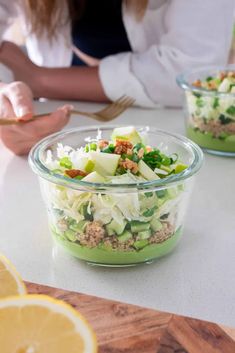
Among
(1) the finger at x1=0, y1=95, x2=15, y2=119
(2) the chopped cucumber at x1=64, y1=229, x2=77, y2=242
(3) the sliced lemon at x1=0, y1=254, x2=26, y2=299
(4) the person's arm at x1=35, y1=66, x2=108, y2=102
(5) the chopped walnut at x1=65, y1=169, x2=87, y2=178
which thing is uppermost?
(5) the chopped walnut at x1=65, y1=169, x2=87, y2=178

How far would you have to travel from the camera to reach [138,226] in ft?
2.32

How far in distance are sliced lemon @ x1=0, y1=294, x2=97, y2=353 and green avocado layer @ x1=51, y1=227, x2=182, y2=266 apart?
7.4 inches

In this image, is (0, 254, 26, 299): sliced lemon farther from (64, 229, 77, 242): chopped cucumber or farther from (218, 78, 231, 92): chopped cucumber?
(218, 78, 231, 92): chopped cucumber

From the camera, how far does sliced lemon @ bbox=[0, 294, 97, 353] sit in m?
0.51

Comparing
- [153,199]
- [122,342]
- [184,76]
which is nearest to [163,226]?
[153,199]

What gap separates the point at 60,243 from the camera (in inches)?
30.1

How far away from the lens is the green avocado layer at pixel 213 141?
1.11m

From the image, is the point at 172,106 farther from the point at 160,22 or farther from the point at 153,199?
the point at 153,199

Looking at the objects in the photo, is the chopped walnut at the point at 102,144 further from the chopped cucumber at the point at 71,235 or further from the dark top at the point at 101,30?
the dark top at the point at 101,30

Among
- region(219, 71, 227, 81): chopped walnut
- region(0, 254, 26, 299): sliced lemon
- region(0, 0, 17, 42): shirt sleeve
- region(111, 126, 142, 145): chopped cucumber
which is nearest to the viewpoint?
region(0, 254, 26, 299): sliced lemon

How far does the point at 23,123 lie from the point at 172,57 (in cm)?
50

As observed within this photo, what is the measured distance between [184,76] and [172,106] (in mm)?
167

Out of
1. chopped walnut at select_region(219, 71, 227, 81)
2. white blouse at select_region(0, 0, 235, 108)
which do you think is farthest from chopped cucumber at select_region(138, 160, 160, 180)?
white blouse at select_region(0, 0, 235, 108)

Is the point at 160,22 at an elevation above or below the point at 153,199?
below
